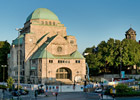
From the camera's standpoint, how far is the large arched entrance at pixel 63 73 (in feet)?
224

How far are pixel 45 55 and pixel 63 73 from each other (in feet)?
27.5

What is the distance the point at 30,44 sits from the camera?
7288 centimetres

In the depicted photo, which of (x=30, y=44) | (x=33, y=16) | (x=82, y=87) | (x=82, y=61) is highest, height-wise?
(x=33, y=16)

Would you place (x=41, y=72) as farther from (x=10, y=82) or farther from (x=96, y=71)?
(x=96, y=71)

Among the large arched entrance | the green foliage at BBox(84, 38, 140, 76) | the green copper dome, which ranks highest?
the green copper dome

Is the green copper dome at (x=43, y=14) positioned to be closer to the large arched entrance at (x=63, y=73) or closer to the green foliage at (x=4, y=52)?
the green foliage at (x=4, y=52)

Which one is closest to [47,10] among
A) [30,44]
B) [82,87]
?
[30,44]

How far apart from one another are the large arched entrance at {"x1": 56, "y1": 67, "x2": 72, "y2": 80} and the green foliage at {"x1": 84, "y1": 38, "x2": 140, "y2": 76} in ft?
38.3

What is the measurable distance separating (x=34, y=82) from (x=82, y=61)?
48.6ft

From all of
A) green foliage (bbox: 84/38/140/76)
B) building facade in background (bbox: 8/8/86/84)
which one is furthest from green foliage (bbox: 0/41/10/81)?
green foliage (bbox: 84/38/140/76)

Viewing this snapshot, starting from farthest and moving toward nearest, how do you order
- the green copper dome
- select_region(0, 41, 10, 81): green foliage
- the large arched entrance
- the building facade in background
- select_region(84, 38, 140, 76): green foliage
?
select_region(0, 41, 10, 81): green foliage
the green copper dome
select_region(84, 38, 140, 76): green foliage
the large arched entrance
the building facade in background

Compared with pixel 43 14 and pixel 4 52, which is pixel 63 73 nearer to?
pixel 43 14

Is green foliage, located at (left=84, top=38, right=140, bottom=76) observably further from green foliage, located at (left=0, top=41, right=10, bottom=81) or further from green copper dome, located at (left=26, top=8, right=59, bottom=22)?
green foliage, located at (left=0, top=41, right=10, bottom=81)

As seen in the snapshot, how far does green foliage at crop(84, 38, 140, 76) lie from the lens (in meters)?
73.4
